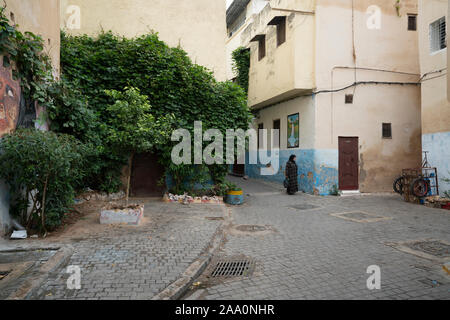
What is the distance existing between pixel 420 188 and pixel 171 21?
1149 centimetres

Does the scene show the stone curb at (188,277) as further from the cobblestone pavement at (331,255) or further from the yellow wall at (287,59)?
the yellow wall at (287,59)

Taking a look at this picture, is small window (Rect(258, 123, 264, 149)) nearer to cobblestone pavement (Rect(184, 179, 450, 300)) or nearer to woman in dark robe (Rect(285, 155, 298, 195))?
woman in dark robe (Rect(285, 155, 298, 195))

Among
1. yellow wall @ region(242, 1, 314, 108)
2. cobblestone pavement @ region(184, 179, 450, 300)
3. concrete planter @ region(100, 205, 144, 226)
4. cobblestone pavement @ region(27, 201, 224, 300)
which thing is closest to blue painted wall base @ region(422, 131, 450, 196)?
cobblestone pavement @ region(184, 179, 450, 300)

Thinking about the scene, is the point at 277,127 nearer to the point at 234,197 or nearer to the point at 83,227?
the point at 234,197

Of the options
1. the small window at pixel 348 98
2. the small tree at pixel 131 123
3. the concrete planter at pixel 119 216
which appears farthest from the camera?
the small window at pixel 348 98

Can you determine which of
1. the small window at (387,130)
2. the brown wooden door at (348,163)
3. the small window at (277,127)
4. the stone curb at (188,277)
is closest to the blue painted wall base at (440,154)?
the small window at (387,130)

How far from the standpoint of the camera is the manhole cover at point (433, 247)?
5225 millimetres

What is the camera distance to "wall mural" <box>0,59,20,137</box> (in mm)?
5340

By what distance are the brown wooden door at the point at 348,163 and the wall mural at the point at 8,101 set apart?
11.3 meters

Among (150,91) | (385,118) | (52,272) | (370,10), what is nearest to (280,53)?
(370,10)

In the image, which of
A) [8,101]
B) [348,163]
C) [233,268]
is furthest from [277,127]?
[8,101]

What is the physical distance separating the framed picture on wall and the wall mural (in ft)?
35.7

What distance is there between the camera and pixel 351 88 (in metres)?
12.6

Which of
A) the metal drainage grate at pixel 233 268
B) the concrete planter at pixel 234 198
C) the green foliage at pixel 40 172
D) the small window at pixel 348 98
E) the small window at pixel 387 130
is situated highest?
the small window at pixel 348 98
